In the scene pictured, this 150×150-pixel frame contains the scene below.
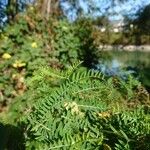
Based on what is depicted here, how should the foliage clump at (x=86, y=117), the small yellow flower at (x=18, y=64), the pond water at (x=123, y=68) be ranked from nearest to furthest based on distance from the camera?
the foliage clump at (x=86, y=117) < the pond water at (x=123, y=68) < the small yellow flower at (x=18, y=64)

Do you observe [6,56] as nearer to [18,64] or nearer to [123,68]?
[18,64]

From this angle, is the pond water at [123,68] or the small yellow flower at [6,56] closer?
the pond water at [123,68]

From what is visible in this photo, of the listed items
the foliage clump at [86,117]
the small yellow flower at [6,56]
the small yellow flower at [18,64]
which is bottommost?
the foliage clump at [86,117]

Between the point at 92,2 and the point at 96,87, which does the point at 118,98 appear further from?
the point at 92,2

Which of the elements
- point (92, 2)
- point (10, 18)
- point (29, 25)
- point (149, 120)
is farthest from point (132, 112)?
point (92, 2)

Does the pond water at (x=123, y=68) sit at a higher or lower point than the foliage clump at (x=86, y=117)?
higher

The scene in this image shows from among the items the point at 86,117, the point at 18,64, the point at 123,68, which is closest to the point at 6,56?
the point at 18,64

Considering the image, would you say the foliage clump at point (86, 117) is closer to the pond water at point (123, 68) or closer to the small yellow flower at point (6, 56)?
the pond water at point (123, 68)

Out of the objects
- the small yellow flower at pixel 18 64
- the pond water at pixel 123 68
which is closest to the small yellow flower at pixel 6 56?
the small yellow flower at pixel 18 64

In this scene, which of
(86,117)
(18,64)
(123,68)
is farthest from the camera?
(18,64)

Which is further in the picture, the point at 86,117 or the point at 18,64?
the point at 18,64

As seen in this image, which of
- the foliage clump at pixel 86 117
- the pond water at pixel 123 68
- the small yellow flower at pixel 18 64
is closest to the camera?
the foliage clump at pixel 86 117
